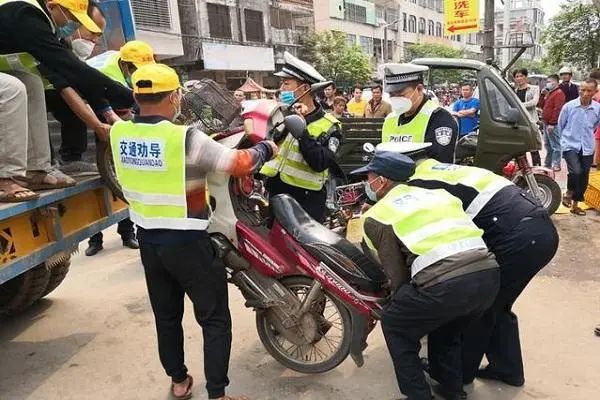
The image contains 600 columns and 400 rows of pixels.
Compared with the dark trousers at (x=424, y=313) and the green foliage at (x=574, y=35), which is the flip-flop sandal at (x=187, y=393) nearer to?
the dark trousers at (x=424, y=313)

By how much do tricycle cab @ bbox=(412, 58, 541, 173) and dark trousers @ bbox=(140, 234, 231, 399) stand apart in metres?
3.54

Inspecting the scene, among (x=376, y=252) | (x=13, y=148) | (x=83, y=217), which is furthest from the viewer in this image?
(x=83, y=217)

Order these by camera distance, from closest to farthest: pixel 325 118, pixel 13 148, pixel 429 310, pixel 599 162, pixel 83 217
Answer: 1. pixel 429 310
2. pixel 13 148
3. pixel 83 217
4. pixel 325 118
5. pixel 599 162

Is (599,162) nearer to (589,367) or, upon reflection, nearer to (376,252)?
(589,367)

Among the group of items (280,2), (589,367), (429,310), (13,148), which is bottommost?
(589,367)

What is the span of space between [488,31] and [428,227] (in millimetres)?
8828

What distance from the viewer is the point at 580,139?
5957 mm

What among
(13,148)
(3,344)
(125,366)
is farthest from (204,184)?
(3,344)

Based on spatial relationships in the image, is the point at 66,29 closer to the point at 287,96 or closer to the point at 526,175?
the point at 287,96

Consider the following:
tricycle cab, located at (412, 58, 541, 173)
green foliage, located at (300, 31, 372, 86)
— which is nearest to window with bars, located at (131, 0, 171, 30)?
green foliage, located at (300, 31, 372, 86)

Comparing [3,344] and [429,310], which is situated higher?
[429,310]

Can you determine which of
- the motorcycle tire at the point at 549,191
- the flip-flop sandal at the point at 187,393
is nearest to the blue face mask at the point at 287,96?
the flip-flop sandal at the point at 187,393

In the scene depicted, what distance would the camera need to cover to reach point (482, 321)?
107 inches

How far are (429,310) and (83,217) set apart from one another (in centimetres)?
217
